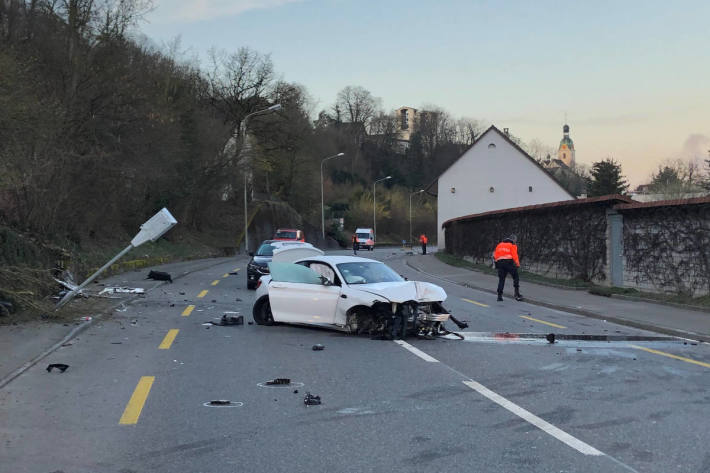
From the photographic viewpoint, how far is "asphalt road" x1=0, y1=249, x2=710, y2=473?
521cm

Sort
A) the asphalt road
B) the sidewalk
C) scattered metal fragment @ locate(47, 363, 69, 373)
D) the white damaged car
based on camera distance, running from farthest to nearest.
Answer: the sidewalk, the white damaged car, scattered metal fragment @ locate(47, 363, 69, 373), the asphalt road

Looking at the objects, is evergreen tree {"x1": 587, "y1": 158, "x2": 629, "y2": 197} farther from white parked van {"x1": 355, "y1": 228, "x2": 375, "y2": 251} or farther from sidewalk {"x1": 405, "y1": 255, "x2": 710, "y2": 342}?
sidewalk {"x1": 405, "y1": 255, "x2": 710, "y2": 342}

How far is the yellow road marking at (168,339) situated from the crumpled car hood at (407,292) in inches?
120

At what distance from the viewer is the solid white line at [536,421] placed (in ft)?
17.7

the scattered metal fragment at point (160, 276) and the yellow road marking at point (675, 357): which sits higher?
the scattered metal fragment at point (160, 276)

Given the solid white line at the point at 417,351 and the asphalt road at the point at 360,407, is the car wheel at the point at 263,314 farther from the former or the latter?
the solid white line at the point at 417,351

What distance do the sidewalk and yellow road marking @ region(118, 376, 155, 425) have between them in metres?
8.95

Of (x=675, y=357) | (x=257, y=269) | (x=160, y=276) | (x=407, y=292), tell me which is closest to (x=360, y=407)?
(x=407, y=292)

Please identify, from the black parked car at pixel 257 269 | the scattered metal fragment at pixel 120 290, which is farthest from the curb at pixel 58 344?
the black parked car at pixel 257 269

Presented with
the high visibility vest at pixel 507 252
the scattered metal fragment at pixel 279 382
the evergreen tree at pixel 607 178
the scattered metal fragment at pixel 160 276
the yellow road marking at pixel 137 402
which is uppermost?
the evergreen tree at pixel 607 178

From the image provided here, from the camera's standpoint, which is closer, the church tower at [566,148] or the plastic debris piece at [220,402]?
the plastic debris piece at [220,402]

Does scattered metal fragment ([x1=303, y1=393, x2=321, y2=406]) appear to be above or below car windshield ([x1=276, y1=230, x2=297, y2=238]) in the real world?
below

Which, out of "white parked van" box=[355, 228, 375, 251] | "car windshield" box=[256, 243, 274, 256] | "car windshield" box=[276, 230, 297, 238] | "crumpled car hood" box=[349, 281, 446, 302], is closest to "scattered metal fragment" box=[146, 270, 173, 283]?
"car windshield" box=[256, 243, 274, 256]

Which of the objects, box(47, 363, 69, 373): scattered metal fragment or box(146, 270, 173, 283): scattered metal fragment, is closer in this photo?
box(47, 363, 69, 373): scattered metal fragment
